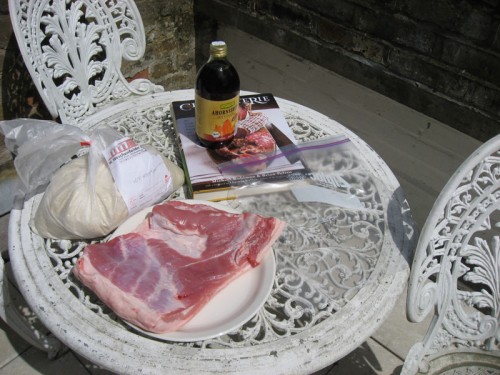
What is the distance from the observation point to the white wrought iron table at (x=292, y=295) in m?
0.90

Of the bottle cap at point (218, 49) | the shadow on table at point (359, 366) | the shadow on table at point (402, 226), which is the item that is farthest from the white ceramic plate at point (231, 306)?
the shadow on table at point (359, 366)

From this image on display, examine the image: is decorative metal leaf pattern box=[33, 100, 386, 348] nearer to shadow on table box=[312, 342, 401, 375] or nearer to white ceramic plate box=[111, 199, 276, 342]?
white ceramic plate box=[111, 199, 276, 342]

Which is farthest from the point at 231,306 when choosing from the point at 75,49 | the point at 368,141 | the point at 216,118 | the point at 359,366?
the point at 368,141

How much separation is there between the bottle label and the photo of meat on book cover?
57mm

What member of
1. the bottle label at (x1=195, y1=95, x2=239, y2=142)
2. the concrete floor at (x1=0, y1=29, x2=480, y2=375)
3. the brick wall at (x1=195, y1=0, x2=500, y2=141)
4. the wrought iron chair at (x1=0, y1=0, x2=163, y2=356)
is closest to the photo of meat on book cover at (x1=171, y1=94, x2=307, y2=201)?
the bottle label at (x1=195, y1=95, x2=239, y2=142)

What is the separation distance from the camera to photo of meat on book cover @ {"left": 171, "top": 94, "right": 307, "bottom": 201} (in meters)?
1.25

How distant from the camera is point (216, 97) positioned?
4.01 feet

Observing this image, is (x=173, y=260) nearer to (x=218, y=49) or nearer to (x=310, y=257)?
(x=310, y=257)

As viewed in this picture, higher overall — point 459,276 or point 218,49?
point 218,49

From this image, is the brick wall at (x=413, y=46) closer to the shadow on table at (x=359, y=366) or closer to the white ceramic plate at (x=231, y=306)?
the shadow on table at (x=359, y=366)

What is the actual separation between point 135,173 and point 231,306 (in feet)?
1.37

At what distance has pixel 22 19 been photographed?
1.49 metres

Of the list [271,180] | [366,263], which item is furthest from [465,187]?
[271,180]

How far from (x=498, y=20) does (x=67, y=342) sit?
1742mm
